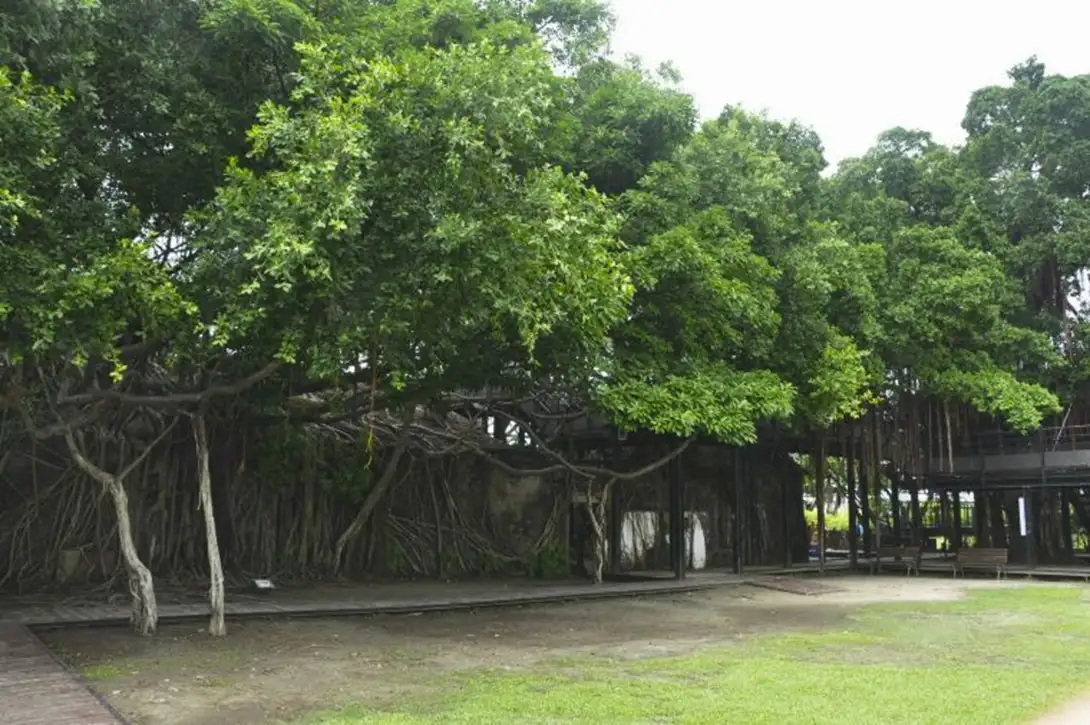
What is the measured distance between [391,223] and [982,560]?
50.1 ft

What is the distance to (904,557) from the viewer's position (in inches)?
777

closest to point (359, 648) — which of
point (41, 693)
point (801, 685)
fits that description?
point (41, 693)

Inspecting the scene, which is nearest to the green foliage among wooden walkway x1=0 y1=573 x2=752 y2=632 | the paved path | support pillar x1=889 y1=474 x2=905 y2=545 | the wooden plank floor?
the wooden plank floor

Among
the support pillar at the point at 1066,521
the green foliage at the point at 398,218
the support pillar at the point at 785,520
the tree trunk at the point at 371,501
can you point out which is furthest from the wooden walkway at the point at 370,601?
the support pillar at the point at 1066,521

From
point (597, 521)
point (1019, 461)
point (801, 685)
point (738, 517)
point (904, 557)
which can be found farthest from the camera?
point (1019, 461)

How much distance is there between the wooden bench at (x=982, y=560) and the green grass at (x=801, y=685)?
8741 mm

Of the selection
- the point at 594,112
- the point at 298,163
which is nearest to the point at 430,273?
the point at 298,163

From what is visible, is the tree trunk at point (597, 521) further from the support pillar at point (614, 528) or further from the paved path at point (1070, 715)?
the paved path at point (1070, 715)

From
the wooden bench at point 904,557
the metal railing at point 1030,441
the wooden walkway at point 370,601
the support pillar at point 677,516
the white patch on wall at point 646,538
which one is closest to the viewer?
the wooden walkway at point 370,601

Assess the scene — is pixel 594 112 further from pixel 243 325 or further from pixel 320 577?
pixel 320 577

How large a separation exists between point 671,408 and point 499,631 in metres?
3.66

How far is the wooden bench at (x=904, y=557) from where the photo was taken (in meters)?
19.5

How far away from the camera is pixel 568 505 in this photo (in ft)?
58.4

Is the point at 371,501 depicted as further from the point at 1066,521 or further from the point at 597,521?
the point at 1066,521
